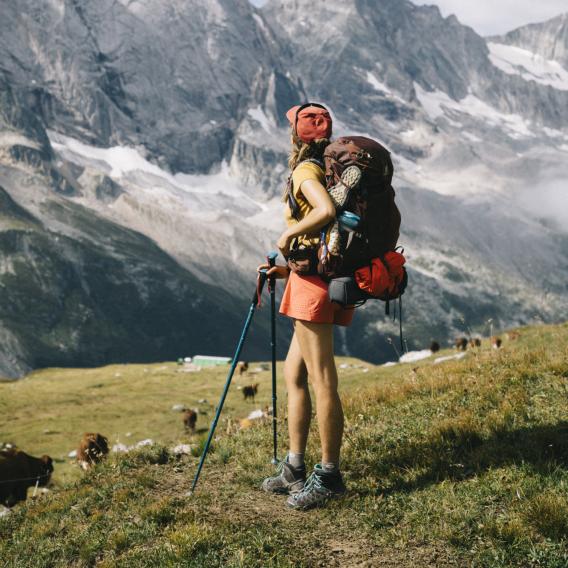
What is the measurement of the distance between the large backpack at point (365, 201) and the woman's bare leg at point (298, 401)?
154 centimetres

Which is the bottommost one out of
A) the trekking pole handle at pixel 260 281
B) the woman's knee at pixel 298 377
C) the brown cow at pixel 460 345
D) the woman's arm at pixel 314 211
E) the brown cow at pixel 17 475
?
the brown cow at pixel 17 475

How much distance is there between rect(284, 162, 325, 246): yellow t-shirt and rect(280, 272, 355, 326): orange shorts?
47 cm

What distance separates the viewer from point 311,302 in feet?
25.3

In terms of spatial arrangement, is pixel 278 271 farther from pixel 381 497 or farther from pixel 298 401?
pixel 381 497

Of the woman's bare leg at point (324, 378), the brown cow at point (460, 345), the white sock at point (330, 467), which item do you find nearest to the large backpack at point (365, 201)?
the woman's bare leg at point (324, 378)

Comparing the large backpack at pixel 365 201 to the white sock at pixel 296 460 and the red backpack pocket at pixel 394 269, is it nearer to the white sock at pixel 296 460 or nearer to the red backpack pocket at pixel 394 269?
the red backpack pocket at pixel 394 269

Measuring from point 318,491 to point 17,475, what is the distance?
11762 millimetres

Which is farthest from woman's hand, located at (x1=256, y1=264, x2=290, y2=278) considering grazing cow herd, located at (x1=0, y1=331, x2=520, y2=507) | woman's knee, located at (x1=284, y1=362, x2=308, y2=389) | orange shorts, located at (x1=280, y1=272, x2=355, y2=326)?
grazing cow herd, located at (x1=0, y1=331, x2=520, y2=507)

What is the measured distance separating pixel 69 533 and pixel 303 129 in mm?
6079

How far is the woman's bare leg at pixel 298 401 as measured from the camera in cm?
833

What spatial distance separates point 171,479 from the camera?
9.88 m

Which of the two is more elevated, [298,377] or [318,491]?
[298,377]

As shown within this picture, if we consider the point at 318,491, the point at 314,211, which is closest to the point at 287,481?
the point at 318,491

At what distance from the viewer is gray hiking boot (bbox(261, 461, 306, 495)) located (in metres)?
8.39
